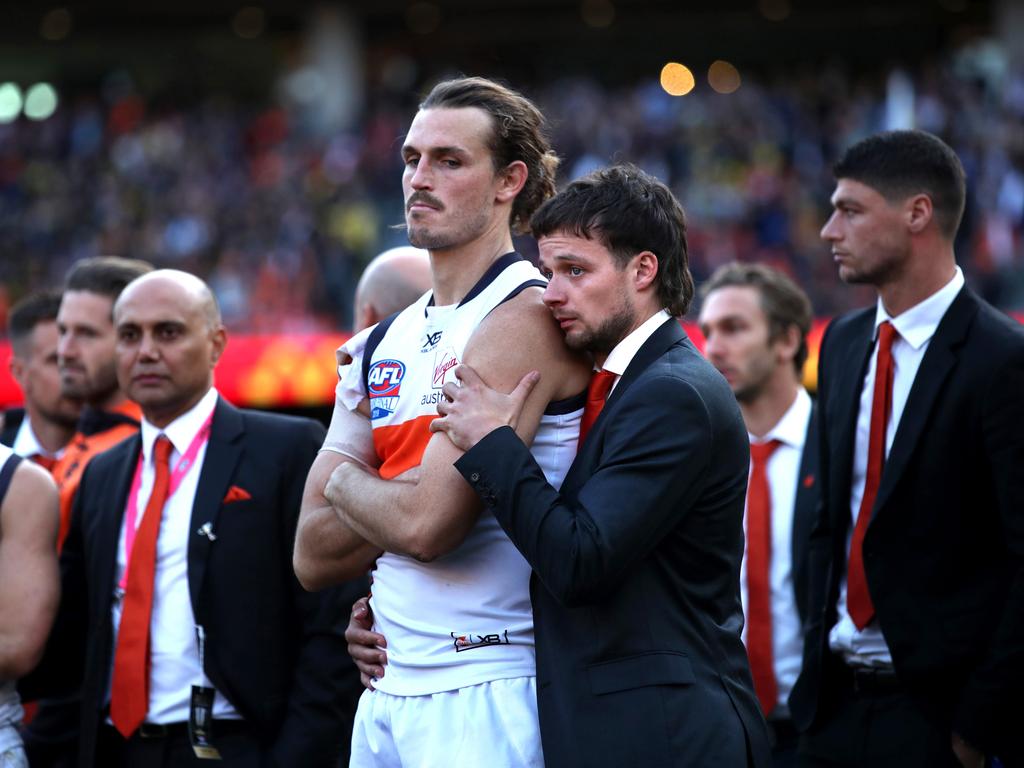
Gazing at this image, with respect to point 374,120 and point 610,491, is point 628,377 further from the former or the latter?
point 374,120

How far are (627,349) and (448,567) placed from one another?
0.70 meters

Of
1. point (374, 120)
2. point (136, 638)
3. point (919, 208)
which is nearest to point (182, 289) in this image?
point (136, 638)

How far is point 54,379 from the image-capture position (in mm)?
5789

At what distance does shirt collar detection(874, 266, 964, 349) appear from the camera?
412 cm

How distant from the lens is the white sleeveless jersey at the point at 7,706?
165 inches

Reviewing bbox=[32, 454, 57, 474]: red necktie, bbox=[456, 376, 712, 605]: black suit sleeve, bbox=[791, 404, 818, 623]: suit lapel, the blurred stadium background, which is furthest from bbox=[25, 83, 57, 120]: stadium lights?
bbox=[456, 376, 712, 605]: black suit sleeve

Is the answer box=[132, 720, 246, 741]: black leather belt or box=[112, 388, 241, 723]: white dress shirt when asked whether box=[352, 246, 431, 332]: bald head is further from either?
box=[132, 720, 246, 741]: black leather belt

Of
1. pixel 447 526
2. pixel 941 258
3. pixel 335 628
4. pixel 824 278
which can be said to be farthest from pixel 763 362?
pixel 824 278

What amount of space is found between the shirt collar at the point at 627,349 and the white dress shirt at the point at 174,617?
5.49ft

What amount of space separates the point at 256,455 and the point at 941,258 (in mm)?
2261

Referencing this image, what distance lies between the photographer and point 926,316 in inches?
163

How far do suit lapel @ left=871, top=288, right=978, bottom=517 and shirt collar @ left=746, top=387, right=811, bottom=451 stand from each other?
1198 millimetres

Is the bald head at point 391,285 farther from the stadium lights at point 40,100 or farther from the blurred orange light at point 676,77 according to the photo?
the stadium lights at point 40,100

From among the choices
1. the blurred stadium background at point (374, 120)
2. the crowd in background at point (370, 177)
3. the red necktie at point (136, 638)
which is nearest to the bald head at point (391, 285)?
the red necktie at point (136, 638)
